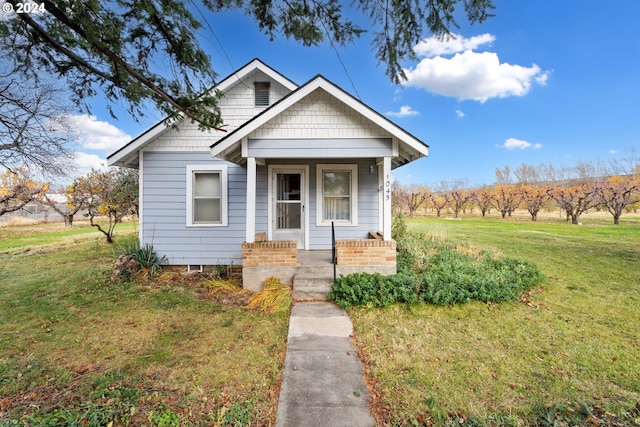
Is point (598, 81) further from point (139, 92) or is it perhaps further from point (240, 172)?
point (139, 92)

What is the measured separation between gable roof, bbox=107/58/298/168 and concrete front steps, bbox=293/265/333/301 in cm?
495

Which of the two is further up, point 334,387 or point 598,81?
point 598,81

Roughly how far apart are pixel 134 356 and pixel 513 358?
4.82 meters

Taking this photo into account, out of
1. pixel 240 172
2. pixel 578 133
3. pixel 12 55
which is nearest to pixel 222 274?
pixel 240 172

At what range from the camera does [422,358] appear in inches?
133

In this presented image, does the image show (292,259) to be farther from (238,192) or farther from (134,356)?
(134,356)

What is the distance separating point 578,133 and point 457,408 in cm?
3262

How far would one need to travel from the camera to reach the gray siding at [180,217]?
7242 mm

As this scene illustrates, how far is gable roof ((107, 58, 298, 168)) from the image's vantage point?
6.86m

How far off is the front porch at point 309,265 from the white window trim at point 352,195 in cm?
185

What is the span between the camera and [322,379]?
2.95m

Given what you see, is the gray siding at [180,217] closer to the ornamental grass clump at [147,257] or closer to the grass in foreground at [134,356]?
the ornamental grass clump at [147,257]

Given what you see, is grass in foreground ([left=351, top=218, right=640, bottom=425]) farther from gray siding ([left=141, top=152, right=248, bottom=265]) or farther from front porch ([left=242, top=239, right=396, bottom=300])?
gray siding ([left=141, top=152, right=248, bottom=265])

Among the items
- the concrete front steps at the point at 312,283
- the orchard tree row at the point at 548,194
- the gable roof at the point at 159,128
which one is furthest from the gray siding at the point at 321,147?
the orchard tree row at the point at 548,194
